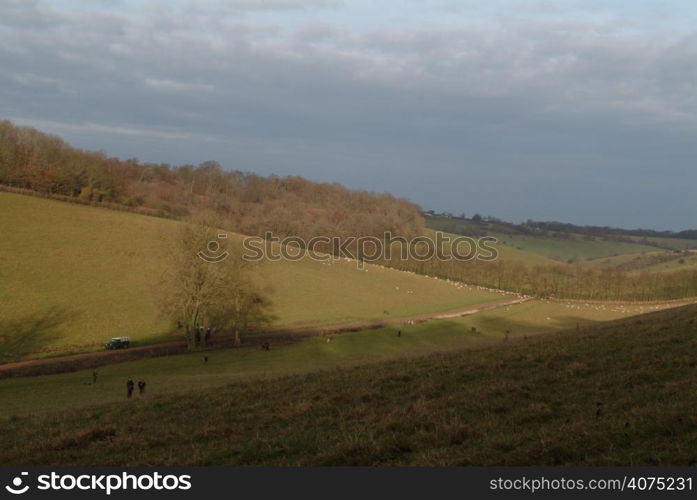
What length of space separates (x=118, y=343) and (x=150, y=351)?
4.12m

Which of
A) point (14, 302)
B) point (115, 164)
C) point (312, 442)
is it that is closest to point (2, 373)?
point (14, 302)

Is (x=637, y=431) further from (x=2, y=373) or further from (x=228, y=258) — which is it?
(x=228, y=258)

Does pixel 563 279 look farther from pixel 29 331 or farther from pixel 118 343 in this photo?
pixel 29 331

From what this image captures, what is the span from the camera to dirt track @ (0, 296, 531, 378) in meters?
41.1

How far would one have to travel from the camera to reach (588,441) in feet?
28.5

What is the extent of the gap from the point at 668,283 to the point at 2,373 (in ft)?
404

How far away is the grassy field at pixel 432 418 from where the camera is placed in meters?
8.80

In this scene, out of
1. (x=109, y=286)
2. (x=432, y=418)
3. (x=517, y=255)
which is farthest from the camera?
(x=517, y=255)

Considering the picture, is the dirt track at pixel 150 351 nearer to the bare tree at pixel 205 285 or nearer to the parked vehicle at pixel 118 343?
the parked vehicle at pixel 118 343

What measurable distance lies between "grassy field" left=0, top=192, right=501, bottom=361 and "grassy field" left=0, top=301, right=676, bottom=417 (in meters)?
10.6

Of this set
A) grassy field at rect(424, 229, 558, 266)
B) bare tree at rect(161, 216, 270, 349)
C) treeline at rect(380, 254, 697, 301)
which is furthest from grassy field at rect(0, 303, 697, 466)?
grassy field at rect(424, 229, 558, 266)

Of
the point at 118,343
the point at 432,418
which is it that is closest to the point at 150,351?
the point at 118,343

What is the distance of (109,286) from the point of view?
68500mm

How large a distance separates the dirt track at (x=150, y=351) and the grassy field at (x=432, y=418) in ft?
82.0
